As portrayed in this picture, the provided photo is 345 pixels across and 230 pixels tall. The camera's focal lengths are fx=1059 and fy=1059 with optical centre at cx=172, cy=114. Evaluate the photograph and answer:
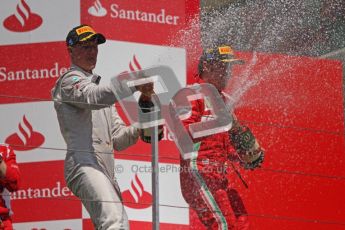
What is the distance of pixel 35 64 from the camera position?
19.2 feet

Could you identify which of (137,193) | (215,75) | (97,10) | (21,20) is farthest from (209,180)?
(21,20)

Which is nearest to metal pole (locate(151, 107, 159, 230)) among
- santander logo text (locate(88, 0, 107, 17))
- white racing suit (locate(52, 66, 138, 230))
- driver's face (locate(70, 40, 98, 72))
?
white racing suit (locate(52, 66, 138, 230))

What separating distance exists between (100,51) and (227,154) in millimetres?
1249

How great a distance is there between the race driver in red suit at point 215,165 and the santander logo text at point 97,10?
3.39ft

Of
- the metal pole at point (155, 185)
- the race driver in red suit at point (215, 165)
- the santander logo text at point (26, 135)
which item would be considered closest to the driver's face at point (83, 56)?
the metal pole at point (155, 185)

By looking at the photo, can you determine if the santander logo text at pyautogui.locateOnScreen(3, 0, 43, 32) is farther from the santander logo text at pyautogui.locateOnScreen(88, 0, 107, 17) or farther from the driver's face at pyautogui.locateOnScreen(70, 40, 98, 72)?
the driver's face at pyautogui.locateOnScreen(70, 40, 98, 72)

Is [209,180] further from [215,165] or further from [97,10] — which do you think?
[97,10]

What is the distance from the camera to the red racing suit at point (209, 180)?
4797 millimetres

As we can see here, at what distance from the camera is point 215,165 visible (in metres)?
4.83

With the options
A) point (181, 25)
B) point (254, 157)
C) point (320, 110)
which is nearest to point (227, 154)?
point (254, 157)

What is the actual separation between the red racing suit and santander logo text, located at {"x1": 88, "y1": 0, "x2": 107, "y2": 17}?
1.23 m

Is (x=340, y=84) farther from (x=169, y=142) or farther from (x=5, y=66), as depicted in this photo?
(x=5, y=66)

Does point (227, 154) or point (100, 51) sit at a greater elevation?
point (100, 51)

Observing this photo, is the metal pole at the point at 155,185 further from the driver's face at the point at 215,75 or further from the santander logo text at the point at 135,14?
the santander logo text at the point at 135,14
